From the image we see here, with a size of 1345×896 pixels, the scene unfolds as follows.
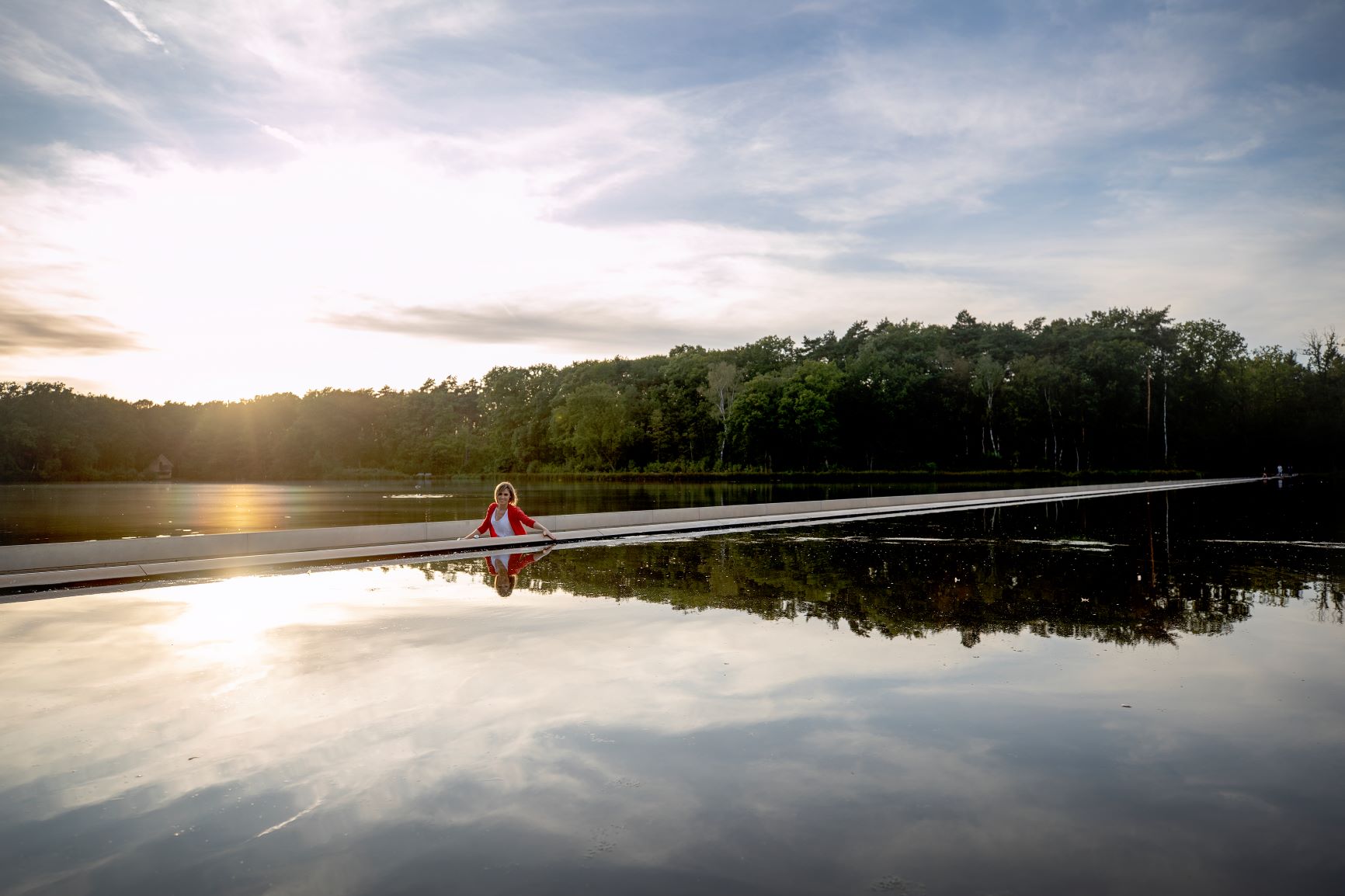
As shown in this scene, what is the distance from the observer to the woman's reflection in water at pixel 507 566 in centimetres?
1317

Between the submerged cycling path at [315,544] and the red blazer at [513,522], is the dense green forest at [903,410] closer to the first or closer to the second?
the submerged cycling path at [315,544]

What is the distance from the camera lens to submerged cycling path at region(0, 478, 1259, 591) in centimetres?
1467

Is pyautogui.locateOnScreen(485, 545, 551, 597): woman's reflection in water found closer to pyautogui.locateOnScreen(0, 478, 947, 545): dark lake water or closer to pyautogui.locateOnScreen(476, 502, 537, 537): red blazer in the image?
pyautogui.locateOnScreen(476, 502, 537, 537): red blazer

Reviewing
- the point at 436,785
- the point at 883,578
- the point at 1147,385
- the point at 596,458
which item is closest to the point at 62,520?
the point at 883,578

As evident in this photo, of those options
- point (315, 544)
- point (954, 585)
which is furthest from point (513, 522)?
point (954, 585)

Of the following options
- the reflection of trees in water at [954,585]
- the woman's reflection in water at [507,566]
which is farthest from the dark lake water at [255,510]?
the reflection of trees in water at [954,585]

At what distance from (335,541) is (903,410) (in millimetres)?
Result: 78837

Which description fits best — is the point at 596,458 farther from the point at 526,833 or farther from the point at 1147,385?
the point at 526,833

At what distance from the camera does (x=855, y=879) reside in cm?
390

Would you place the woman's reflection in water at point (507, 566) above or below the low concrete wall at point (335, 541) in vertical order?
below

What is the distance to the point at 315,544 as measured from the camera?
18.6 m

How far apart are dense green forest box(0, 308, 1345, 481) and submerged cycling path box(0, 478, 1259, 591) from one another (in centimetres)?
6298

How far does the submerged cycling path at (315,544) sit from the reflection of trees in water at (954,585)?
2.71 m

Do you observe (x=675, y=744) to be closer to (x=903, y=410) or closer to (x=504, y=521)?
(x=504, y=521)
